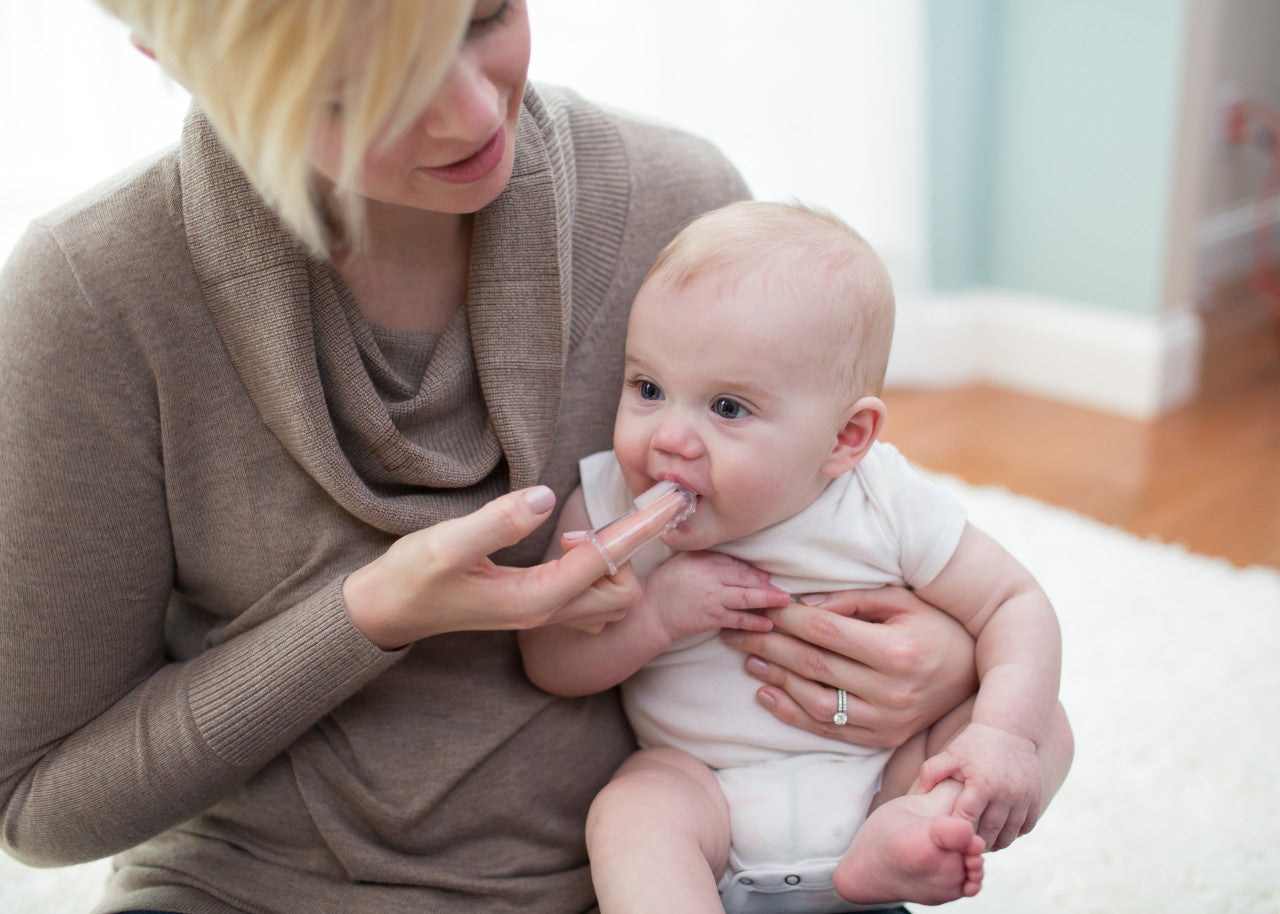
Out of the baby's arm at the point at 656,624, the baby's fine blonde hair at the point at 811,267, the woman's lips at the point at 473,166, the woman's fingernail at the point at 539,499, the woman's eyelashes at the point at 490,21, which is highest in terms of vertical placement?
the woman's eyelashes at the point at 490,21

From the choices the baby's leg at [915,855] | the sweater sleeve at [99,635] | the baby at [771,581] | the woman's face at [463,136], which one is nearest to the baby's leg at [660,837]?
the baby at [771,581]

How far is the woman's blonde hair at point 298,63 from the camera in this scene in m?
0.65

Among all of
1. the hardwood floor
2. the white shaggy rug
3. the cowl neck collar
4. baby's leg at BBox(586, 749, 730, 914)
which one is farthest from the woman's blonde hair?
the hardwood floor

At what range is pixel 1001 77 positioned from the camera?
278 cm

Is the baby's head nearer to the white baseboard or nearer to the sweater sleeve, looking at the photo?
the sweater sleeve

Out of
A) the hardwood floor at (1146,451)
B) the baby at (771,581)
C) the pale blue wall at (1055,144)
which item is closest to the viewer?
the baby at (771,581)

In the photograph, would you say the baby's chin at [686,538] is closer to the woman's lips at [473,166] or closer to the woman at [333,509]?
the woman at [333,509]

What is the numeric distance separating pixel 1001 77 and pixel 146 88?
200cm

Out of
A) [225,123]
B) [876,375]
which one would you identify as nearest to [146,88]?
[225,123]

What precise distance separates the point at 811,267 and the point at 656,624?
1.07 feet

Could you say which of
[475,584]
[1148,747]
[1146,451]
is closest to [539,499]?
[475,584]

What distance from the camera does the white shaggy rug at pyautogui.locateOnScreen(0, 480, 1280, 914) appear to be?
4.27ft

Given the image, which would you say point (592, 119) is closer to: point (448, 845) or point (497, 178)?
point (497, 178)

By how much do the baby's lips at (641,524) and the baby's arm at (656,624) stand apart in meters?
0.07
